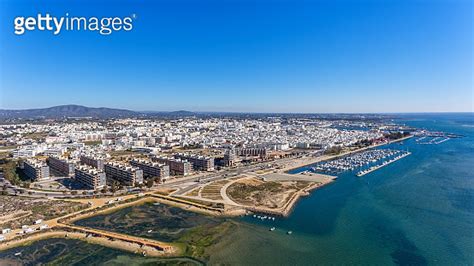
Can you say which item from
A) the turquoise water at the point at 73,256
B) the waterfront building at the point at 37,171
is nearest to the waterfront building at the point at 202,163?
the waterfront building at the point at 37,171

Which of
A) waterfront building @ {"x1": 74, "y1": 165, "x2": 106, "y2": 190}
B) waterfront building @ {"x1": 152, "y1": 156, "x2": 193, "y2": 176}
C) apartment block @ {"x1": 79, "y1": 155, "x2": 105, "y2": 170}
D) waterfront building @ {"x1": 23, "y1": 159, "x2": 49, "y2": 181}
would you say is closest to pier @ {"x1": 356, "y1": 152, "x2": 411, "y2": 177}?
waterfront building @ {"x1": 152, "y1": 156, "x2": 193, "y2": 176}

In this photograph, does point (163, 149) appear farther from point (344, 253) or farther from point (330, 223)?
point (344, 253)

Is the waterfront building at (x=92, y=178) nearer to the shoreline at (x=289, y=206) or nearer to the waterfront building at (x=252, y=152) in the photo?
the shoreline at (x=289, y=206)

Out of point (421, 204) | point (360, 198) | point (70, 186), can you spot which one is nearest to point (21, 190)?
point (70, 186)

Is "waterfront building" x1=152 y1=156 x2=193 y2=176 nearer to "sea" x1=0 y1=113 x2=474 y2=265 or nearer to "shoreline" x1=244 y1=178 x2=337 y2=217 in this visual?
"shoreline" x1=244 y1=178 x2=337 y2=217

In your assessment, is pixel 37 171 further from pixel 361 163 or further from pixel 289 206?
pixel 361 163

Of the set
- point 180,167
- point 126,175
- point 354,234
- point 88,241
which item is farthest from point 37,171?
point 354,234
